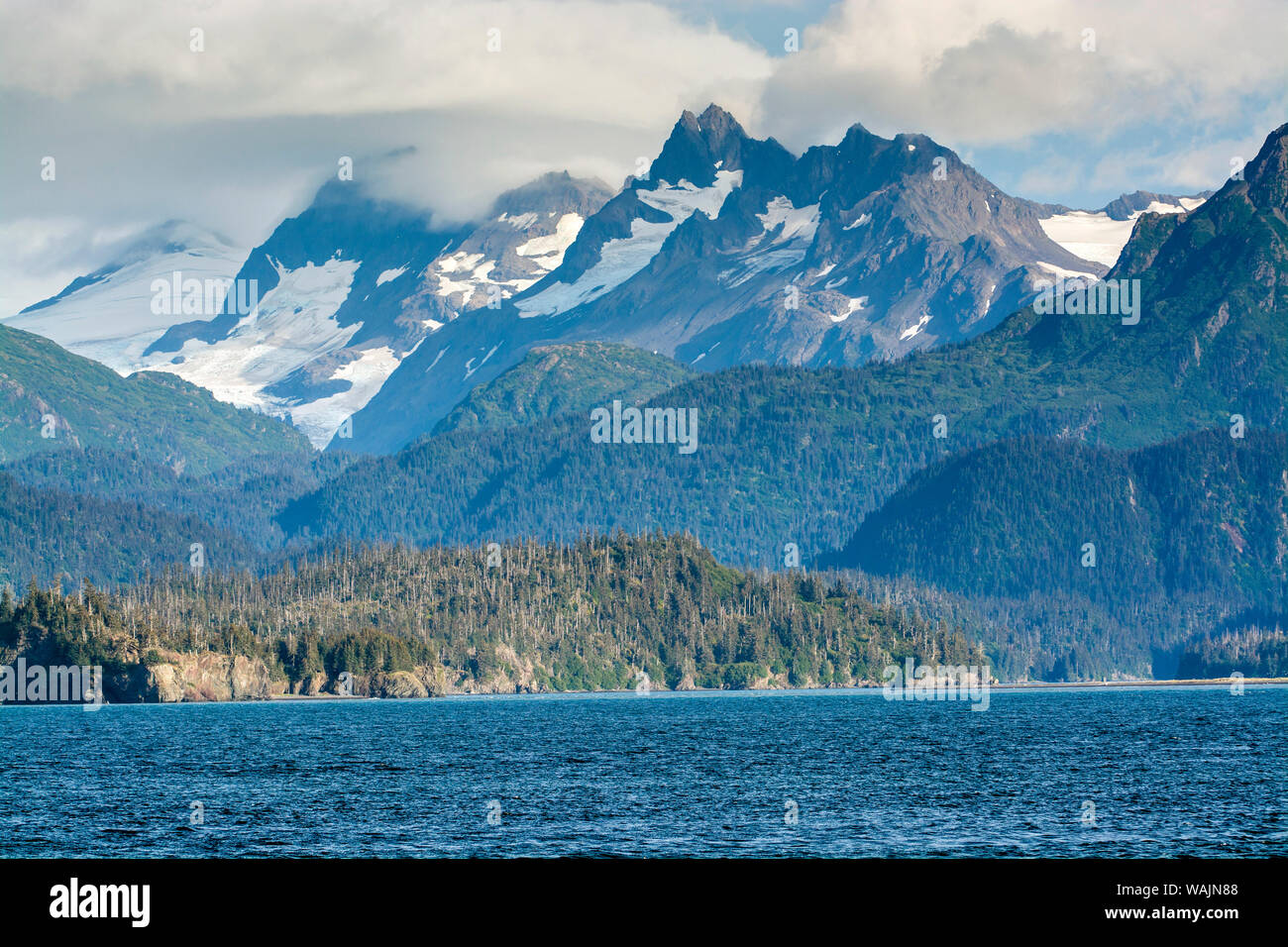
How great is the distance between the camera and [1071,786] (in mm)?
152000

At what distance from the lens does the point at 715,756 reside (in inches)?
7726

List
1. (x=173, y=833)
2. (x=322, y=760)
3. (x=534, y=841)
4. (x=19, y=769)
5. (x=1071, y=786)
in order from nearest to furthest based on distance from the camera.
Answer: (x=534, y=841)
(x=173, y=833)
(x=1071, y=786)
(x=19, y=769)
(x=322, y=760)
